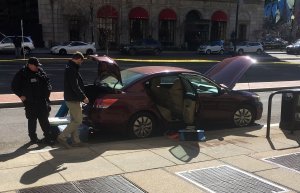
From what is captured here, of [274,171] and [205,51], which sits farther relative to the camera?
[205,51]

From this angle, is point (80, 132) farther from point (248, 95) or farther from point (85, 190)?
point (248, 95)

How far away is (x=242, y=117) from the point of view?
31.9 ft

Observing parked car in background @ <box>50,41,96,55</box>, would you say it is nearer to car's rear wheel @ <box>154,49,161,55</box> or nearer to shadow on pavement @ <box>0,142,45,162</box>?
car's rear wheel @ <box>154,49,161,55</box>

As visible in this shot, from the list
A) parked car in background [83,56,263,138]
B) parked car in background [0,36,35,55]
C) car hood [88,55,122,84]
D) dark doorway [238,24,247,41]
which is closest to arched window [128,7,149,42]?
dark doorway [238,24,247,41]

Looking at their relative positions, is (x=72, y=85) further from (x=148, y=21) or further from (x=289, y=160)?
(x=148, y=21)

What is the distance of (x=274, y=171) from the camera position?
6.30 metres

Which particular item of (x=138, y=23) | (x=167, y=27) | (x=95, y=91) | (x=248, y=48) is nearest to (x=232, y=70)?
(x=95, y=91)

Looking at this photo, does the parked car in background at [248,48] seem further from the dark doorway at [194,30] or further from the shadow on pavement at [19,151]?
the shadow on pavement at [19,151]

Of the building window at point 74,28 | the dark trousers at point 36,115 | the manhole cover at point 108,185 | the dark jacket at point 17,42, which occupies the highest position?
the building window at point 74,28

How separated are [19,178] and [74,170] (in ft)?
2.55

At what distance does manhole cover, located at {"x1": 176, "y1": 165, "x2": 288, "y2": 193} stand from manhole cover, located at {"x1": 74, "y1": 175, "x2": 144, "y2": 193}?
85 cm

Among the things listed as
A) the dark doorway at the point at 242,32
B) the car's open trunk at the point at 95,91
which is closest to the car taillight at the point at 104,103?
the car's open trunk at the point at 95,91

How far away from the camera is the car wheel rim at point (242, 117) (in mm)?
9664

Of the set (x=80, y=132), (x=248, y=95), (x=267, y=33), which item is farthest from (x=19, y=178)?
(x=267, y=33)
